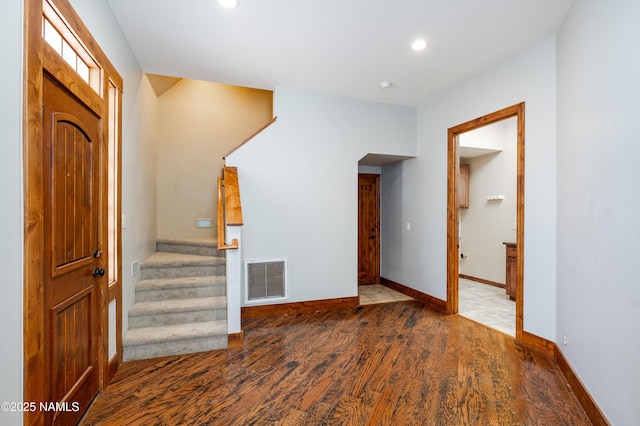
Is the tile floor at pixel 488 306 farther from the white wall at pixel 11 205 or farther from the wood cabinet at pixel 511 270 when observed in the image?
the white wall at pixel 11 205

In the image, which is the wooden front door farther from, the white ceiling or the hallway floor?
the white ceiling

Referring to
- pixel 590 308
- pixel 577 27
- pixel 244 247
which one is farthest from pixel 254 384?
pixel 577 27

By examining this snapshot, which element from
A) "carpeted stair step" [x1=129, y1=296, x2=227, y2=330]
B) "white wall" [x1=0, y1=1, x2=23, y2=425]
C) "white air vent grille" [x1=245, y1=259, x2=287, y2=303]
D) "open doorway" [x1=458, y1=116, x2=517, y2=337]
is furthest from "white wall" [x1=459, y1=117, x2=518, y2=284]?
"white wall" [x1=0, y1=1, x2=23, y2=425]

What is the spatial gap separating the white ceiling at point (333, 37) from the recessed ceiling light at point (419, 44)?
55 mm

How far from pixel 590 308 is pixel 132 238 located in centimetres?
382

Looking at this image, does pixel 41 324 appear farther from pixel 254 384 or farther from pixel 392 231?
pixel 392 231

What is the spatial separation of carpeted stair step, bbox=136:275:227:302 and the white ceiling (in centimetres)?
234

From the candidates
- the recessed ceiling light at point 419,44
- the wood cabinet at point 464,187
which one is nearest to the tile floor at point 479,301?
the wood cabinet at point 464,187

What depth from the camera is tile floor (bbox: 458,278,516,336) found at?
12.0 feet

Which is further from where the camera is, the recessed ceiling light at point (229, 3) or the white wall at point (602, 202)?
the recessed ceiling light at point (229, 3)

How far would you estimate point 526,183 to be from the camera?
3.05 m

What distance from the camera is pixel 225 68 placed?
3432 mm

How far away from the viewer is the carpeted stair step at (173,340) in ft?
8.85

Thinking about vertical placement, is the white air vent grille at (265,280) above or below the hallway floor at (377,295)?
above
